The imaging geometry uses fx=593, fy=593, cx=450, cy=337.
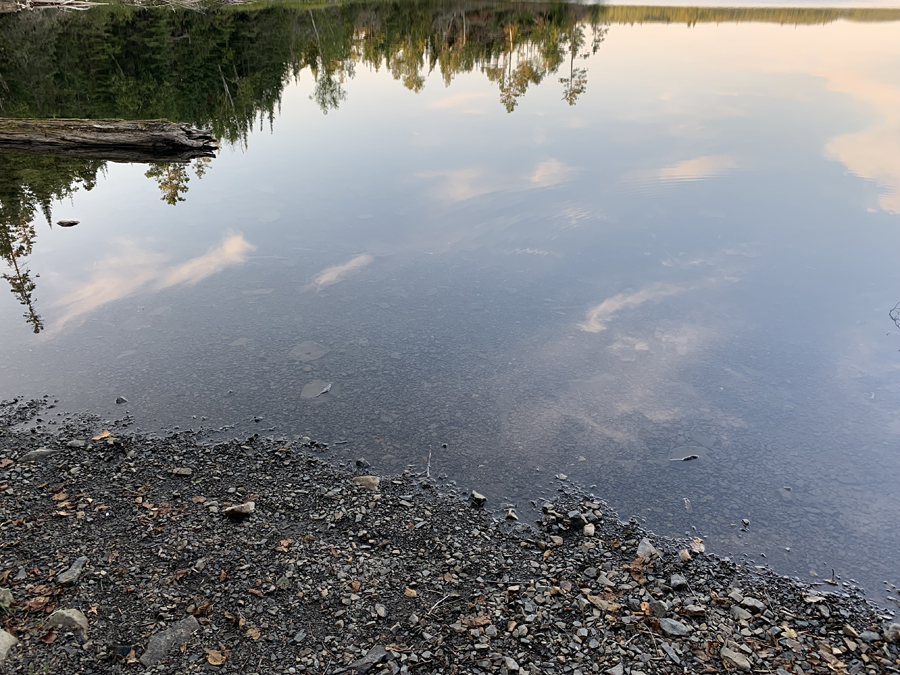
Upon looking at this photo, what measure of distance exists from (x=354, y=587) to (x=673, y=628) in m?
2.71

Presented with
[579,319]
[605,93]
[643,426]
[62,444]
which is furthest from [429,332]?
[605,93]

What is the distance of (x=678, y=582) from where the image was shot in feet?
17.7

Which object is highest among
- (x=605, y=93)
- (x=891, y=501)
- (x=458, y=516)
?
(x=605, y=93)

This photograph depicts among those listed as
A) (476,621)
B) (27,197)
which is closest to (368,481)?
(476,621)

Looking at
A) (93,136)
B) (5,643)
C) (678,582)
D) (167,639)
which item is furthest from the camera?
(93,136)

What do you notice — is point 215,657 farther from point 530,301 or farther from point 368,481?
point 530,301

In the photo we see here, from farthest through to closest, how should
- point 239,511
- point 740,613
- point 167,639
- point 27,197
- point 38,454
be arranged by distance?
point 27,197, point 38,454, point 239,511, point 740,613, point 167,639

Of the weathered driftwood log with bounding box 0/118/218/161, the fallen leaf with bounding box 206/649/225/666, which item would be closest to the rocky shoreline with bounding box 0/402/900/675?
the fallen leaf with bounding box 206/649/225/666

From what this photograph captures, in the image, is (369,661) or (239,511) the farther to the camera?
(239,511)

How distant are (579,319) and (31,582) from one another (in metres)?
8.02

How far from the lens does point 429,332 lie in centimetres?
969

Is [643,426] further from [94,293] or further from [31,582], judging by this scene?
[94,293]

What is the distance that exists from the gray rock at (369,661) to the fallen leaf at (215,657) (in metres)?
0.98

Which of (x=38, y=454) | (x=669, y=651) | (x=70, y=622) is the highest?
(x=38, y=454)
